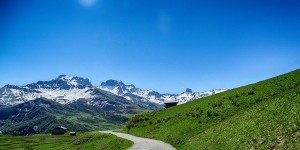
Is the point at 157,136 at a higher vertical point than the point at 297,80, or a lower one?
lower

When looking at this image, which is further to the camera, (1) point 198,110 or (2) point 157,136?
(1) point 198,110

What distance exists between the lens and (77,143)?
3051 inches

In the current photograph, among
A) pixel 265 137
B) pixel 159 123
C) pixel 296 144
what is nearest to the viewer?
pixel 296 144

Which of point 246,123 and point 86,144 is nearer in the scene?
point 246,123

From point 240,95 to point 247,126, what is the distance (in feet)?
87.2

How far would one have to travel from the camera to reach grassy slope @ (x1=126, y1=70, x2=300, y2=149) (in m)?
24.6

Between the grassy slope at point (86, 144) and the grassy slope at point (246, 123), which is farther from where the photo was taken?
the grassy slope at point (86, 144)

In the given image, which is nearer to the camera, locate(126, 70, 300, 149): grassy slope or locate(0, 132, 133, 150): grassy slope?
locate(126, 70, 300, 149): grassy slope

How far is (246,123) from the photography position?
3253 centimetres

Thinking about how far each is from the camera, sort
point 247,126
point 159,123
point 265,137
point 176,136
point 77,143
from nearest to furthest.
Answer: point 265,137 < point 247,126 < point 176,136 < point 159,123 < point 77,143

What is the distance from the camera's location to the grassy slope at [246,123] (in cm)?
2456

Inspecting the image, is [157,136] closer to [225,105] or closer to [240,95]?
[225,105]

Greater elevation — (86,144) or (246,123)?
(246,123)

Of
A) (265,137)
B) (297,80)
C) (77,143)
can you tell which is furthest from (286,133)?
(77,143)
